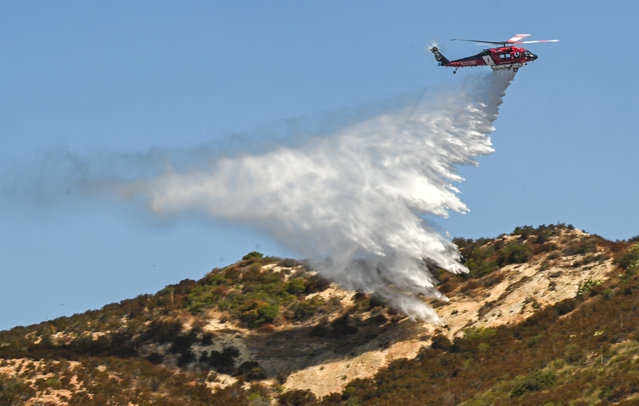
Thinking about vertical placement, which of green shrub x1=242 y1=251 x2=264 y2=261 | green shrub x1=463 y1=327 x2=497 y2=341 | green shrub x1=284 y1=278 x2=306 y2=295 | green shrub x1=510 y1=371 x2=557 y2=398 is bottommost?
green shrub x1=510 y1=371 x2=557 y2=398

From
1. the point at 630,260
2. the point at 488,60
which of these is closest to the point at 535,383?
the point at 630,260

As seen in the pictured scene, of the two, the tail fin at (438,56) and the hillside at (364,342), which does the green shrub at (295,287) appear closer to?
the hillside at (364,342)

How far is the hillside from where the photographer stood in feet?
141

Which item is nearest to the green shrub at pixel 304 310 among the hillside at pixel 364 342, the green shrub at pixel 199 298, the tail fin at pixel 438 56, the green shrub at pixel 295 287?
the hillside at pixel 364 342

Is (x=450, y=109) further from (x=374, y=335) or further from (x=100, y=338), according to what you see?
(x=100, y=338)

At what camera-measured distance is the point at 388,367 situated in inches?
2007

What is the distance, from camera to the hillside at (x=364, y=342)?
42906mm

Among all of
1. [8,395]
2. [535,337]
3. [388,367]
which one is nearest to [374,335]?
[388,367]

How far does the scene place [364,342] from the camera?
54906mm

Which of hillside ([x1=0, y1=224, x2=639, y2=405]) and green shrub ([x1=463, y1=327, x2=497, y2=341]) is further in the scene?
green shrub ([x1=463, y1=327, x2=497, y2=341])

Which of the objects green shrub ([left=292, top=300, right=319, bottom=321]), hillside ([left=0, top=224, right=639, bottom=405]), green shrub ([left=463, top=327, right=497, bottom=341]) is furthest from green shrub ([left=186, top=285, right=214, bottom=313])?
green shrub ([left=463, top=327, right=497, bottom=341])

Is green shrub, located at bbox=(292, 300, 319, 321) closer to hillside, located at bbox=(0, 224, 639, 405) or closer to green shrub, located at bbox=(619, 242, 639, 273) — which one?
hillside, located at bbox=(0, 224, 639, 405)

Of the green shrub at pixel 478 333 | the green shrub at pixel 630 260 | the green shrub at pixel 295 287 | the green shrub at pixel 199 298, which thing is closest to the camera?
the green shrub at pixel 478 333

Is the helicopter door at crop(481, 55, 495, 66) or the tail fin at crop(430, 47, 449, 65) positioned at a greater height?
the tail fin at crop(430, 47, 449, 65)
